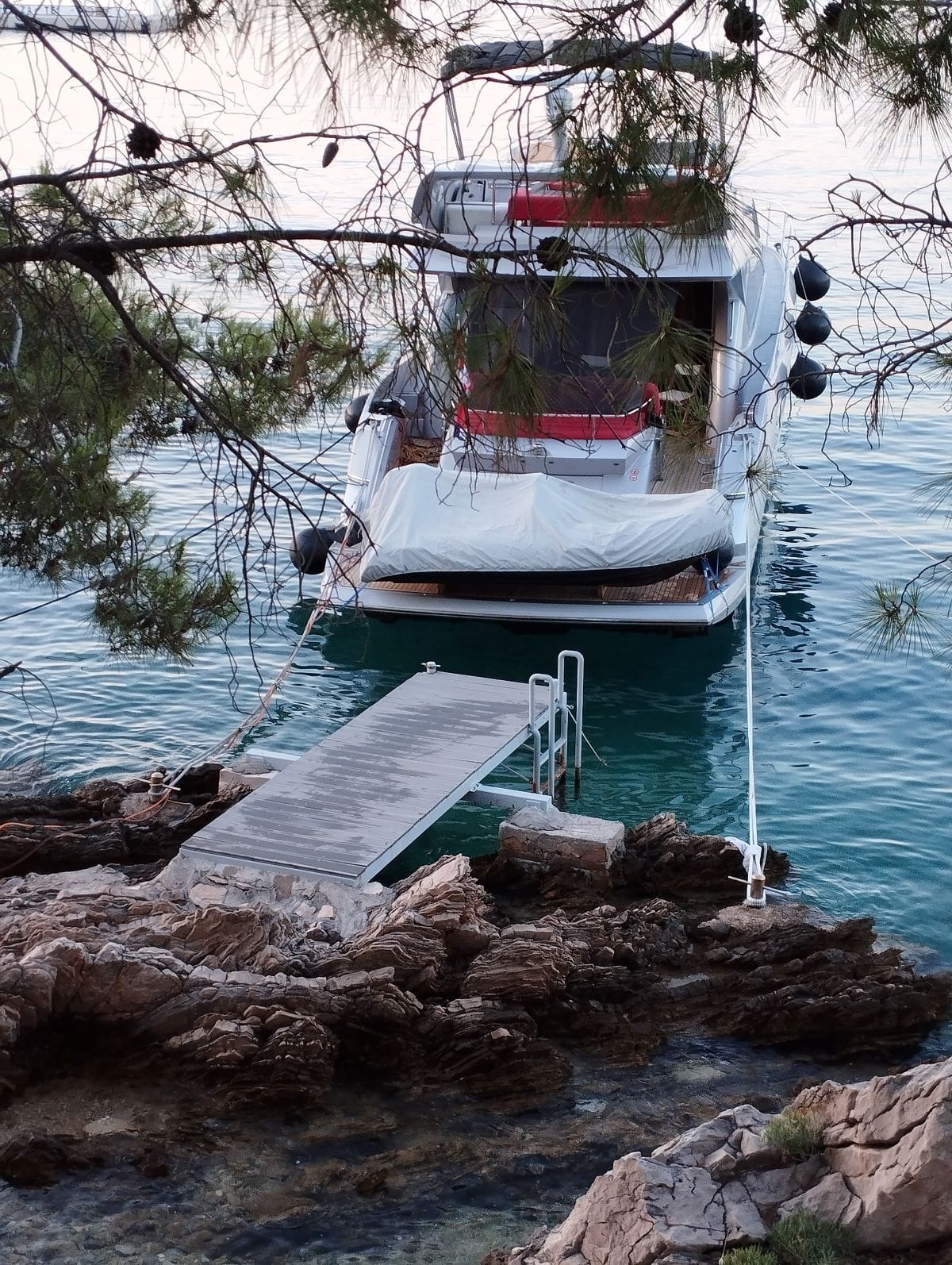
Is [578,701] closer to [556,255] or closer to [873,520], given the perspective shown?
[556,255]

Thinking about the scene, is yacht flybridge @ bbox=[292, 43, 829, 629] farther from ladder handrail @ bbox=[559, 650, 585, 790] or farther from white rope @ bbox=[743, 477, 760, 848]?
ladder handrail @ bbox=[559, 650, 585, 790]

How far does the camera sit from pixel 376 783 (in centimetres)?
911

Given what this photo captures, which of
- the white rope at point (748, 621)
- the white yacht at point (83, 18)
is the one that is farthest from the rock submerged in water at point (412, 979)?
the white yacht at point (83, 18)

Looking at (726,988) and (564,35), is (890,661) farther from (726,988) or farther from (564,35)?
(564,35)

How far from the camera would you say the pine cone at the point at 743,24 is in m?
3.99

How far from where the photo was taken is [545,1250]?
200 inches

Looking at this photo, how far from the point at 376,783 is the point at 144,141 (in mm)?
5487

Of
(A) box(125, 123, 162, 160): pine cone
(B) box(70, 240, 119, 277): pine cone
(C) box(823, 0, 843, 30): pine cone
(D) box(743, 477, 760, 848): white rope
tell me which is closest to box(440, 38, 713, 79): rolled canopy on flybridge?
(C) box(823, 0, 843, 30): pine cone

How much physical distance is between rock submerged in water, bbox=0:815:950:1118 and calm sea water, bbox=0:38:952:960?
3.68 ft

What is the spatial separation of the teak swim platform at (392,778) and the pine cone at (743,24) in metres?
5.19

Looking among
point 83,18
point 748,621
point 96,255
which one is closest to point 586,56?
point 83,18

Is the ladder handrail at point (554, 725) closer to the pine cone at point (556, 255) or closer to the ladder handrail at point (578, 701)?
the ladder handrail at point (578, 701)

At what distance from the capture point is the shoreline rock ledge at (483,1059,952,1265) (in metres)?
4.57

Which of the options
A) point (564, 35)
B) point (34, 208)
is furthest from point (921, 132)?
point (34, 208)
